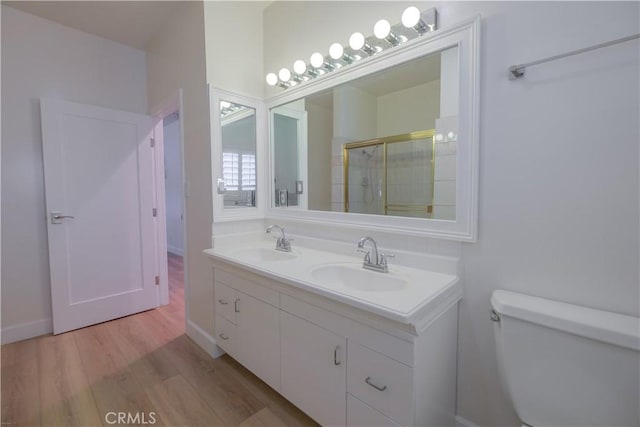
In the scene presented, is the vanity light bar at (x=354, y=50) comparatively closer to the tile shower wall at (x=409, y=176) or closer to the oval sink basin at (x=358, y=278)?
the tile shower wall at (x=409, y=176)

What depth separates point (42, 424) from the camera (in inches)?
57.3

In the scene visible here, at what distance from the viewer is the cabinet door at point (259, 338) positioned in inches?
58.5

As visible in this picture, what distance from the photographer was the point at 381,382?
105 centimetres

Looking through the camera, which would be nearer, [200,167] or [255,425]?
[255,425]

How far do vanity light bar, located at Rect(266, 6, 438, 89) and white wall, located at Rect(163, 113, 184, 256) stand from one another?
3.91 m

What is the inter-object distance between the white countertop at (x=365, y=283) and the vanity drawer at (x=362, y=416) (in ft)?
1.35

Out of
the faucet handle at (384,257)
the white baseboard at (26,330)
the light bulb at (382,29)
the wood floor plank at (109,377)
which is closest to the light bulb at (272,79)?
the light bulb at (382,29)

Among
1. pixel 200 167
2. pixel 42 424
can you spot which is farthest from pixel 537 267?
pixel 42 424

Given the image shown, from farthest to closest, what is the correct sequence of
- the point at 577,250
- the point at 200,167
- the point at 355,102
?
the point at 200,167 < the point at 355,102 < the point at 577,250

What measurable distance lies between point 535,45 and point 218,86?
1733mm

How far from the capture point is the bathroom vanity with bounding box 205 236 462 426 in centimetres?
101

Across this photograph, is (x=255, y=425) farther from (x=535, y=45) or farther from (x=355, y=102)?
(x=535, y=45)

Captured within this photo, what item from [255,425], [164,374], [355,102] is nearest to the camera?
[255,425]

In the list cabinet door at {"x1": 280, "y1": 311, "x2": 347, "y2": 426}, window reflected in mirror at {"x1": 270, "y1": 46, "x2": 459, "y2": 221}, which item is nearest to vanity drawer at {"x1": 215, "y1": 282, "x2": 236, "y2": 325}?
cabinet door at {"x1": 280, "y1": 311, "x2": 347, "y2": 426}
